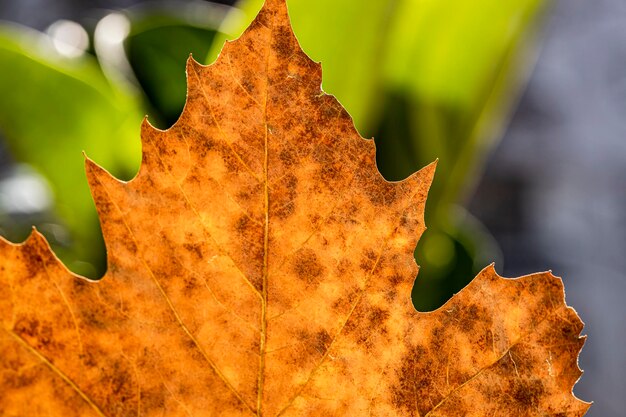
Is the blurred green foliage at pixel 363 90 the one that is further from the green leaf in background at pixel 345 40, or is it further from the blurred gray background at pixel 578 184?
the blurred gray background at pixel 578 184

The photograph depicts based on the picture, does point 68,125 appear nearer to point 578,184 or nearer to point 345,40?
point 345,40

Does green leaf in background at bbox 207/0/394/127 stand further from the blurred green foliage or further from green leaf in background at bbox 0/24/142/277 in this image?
green leaf in background at bbox 0/24/142/277

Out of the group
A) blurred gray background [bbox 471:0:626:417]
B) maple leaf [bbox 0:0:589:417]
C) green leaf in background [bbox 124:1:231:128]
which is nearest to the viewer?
maple leaf [bbox 0:0:589:417]

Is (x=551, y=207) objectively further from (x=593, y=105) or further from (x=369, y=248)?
(x=369, y=248)

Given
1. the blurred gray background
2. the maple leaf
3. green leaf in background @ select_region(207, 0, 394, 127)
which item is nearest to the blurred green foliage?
green leaf in background @ select_region(207, 0, 394, 127)

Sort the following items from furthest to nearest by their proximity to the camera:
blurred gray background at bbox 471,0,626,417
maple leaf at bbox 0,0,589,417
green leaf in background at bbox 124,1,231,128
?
1. blurred gray background at bbox 471,0,626,417
2. green leaf in background at bbox 124,1,231,128
3. maple leaf at bbox 0,0,589,417

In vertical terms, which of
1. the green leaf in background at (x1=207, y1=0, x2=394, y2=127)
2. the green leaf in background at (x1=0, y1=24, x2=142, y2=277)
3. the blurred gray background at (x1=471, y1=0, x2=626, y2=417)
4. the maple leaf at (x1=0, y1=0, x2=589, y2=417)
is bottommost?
the blurred gray background at (x1=471, y1=0, x2=626, y2=417)

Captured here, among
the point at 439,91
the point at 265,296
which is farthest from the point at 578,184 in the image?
the point at 265,296
